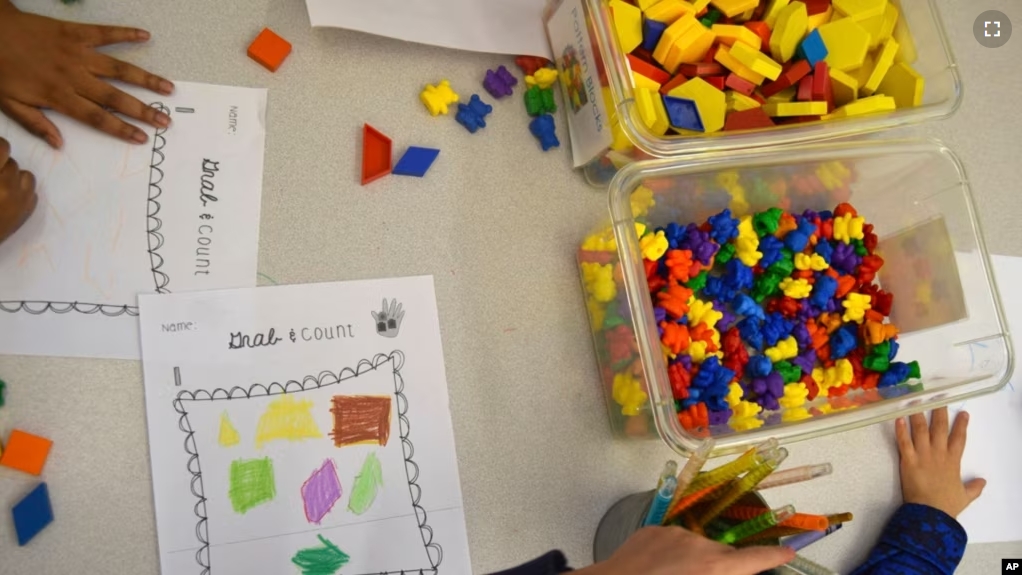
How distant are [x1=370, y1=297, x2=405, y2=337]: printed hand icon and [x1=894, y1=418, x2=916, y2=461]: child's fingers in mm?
503

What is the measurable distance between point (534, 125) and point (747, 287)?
260mm

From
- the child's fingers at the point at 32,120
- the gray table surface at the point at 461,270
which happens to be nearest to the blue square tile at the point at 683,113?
the gray table surface at the point at 461,270

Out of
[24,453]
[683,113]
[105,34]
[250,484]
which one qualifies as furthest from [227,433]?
[683,113]

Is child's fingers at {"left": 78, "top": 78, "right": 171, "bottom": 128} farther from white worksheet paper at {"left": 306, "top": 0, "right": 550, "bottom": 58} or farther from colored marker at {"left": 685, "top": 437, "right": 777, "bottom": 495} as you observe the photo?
colored marker at {"left": 685, "top": 437, "right": 777, "bottom": 495}

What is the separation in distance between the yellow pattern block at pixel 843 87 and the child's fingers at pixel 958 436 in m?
0.34

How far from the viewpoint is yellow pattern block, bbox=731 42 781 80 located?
72 centimetres

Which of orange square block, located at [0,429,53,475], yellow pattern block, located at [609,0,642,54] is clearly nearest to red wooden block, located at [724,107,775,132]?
yellow pattern block, located at [609,0,642,54]

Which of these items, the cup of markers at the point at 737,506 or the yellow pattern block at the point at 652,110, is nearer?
the cup of markers at the point at 737,506

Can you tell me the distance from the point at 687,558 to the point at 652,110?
0.39 metres

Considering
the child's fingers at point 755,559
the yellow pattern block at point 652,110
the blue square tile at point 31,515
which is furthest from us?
the yellow pattern block at point 652,110

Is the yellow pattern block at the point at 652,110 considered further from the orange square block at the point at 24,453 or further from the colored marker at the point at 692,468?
the orange square block at the point at 24,453

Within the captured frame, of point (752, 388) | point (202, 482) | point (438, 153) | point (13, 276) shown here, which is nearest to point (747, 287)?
point (752, 388)

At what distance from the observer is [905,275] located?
0.78 meters

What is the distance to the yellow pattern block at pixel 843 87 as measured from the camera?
745 mm
